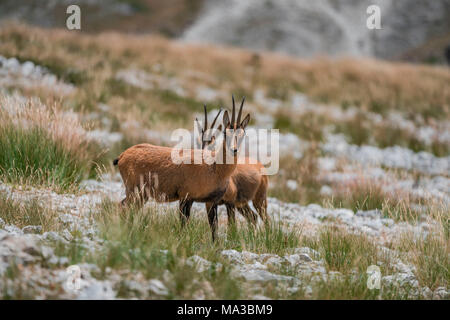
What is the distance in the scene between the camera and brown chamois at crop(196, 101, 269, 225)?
6.16 meters

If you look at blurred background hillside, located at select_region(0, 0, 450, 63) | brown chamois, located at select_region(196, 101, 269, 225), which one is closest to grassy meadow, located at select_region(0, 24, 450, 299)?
brown chamois, located at select_region(196, 101, 269, 225)

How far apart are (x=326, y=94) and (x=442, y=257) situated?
577 inches

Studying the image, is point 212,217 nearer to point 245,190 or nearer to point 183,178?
point 183,178

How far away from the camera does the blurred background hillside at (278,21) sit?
41.2 metres

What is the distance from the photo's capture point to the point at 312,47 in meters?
41.2

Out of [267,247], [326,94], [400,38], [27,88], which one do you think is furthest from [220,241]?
[400,38]

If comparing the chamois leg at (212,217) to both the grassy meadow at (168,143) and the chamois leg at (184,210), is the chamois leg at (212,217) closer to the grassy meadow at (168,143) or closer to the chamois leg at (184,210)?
the grassy meadow at (168,143)

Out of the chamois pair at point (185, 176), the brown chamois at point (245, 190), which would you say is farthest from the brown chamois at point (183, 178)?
the brown chamois at point (245, 190)

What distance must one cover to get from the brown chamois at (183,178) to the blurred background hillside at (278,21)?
3539 cm
